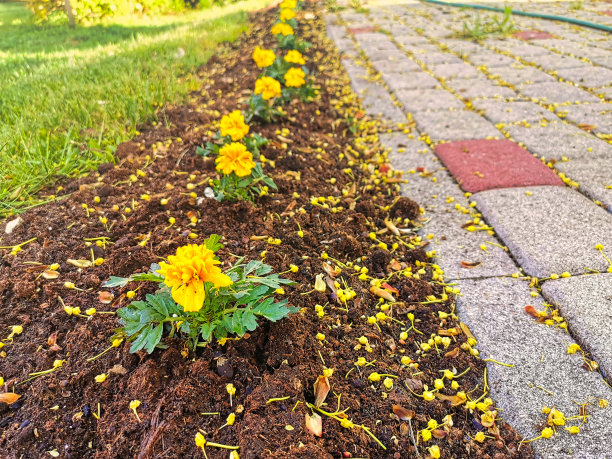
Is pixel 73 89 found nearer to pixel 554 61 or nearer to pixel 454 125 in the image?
pixel 454 125

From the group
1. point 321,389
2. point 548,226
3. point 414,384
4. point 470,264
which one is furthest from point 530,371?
point 548,226

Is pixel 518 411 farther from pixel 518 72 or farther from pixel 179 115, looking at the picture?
pixel 518 72

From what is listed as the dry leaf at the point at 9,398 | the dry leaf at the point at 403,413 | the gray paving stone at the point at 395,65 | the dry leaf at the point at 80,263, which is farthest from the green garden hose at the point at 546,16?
the dry leaf at the point at 9,398

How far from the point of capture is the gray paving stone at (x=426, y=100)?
143 inches

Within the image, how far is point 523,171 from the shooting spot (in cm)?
265

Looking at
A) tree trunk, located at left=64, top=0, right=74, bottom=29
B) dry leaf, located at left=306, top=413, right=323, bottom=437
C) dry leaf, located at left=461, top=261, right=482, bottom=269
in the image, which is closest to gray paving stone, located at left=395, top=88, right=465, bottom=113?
dry leaf, located at left=461, top=261, right=482, bottom=269

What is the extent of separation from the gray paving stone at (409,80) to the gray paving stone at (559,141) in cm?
115

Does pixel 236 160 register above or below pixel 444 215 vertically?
above

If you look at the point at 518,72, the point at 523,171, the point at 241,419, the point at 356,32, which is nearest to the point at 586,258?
the point at 523,171

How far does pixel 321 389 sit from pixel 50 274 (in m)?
1.27

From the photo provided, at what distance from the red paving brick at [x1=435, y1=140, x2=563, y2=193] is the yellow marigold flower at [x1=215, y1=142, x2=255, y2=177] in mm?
1373

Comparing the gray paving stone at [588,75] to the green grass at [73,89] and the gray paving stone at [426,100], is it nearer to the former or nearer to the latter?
the gray paving stone at [426,100]

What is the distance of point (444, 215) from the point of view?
2371 mm

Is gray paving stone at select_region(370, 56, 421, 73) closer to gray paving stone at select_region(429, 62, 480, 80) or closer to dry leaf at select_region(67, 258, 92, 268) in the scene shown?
gray paving stone at select_region(429, 62, 480, 80)
